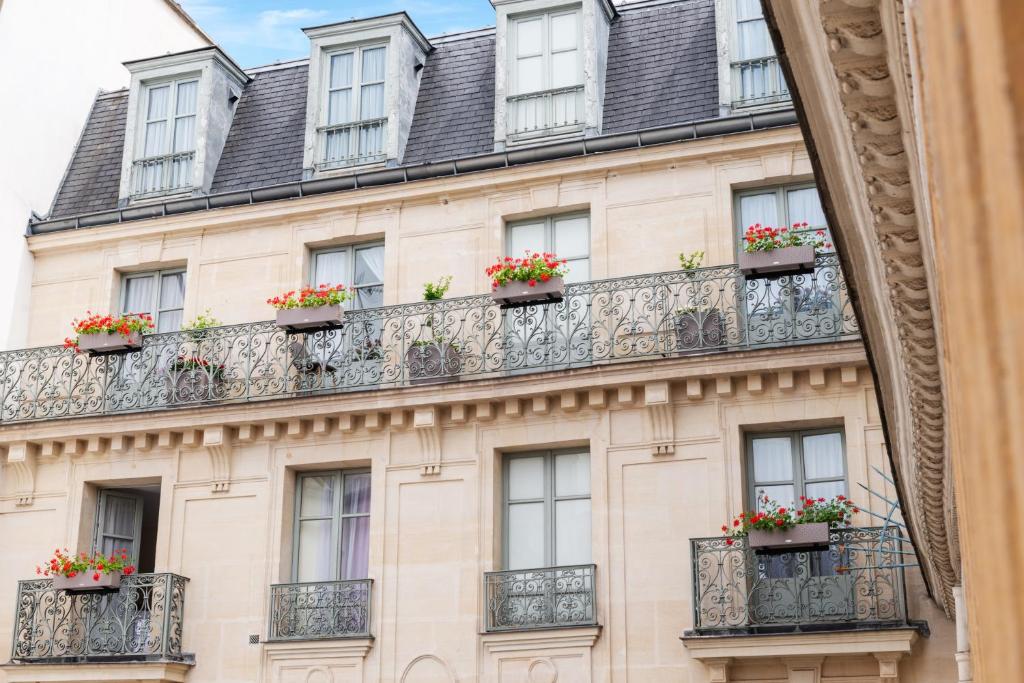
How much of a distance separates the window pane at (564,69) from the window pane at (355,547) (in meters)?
6.03

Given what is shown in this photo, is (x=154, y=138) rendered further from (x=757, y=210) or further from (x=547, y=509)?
(x=757, y=210)

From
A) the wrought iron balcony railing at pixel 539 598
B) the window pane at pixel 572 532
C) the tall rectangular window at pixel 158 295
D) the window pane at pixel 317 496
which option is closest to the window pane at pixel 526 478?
the window pane at pixel 572 532

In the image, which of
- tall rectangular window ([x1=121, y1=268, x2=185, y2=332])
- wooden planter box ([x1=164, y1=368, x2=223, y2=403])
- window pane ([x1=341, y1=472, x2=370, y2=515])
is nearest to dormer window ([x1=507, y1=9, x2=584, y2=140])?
window pane ([x1=341, y1=472, x2=370, y2=515])

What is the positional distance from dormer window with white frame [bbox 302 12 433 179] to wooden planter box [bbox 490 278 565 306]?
313cm

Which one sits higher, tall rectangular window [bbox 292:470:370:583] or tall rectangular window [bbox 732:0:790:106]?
tall rectangular window [bbox 732:0:790:106]

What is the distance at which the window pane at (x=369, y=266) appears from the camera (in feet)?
58.4

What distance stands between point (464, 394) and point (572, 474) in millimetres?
1551

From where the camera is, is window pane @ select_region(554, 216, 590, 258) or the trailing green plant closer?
the trailing green plant

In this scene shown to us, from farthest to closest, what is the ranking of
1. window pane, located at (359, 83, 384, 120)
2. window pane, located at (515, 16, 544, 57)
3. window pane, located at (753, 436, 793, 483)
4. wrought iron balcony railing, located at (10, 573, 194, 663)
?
window pane, located at (359, 83, 384, 120), window pane, located at (515, 16, 544, 57), wrought iron balcony railing, located at (10, 573, 194, 663), window pane, located at (753, 436, 793, 483)

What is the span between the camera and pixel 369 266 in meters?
17.9

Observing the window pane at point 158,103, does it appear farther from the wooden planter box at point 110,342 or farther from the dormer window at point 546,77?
the dormer window at point 546,77

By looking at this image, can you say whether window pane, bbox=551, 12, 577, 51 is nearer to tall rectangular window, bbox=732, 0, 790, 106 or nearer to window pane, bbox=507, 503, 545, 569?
tall rectangular window, bbox=732, 0, 790, 106

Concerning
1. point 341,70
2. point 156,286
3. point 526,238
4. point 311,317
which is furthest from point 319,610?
point 341,70

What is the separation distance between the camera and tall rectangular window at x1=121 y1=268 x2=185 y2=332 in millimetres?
18562
